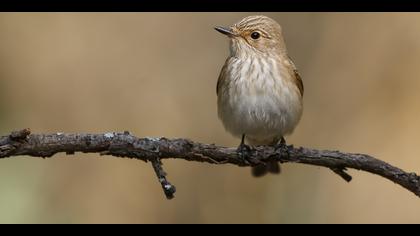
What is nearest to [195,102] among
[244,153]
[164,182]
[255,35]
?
[255,35]

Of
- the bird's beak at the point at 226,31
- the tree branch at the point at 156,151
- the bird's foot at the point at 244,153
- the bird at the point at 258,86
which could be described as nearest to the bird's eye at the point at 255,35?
the bird at the point at 258,86

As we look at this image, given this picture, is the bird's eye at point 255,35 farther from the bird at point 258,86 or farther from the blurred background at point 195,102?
the blurred background at point 195,102

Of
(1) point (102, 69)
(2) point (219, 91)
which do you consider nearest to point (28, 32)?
(1) point (102, 69)

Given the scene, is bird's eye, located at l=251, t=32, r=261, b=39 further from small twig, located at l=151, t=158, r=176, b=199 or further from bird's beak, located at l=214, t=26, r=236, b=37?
small twig, located at l=151, t=158, r=176, b=199

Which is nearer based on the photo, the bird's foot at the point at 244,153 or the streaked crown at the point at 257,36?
the bird's foot at the point at 244,153

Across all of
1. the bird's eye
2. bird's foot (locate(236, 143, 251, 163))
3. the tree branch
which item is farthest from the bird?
the tree branch
